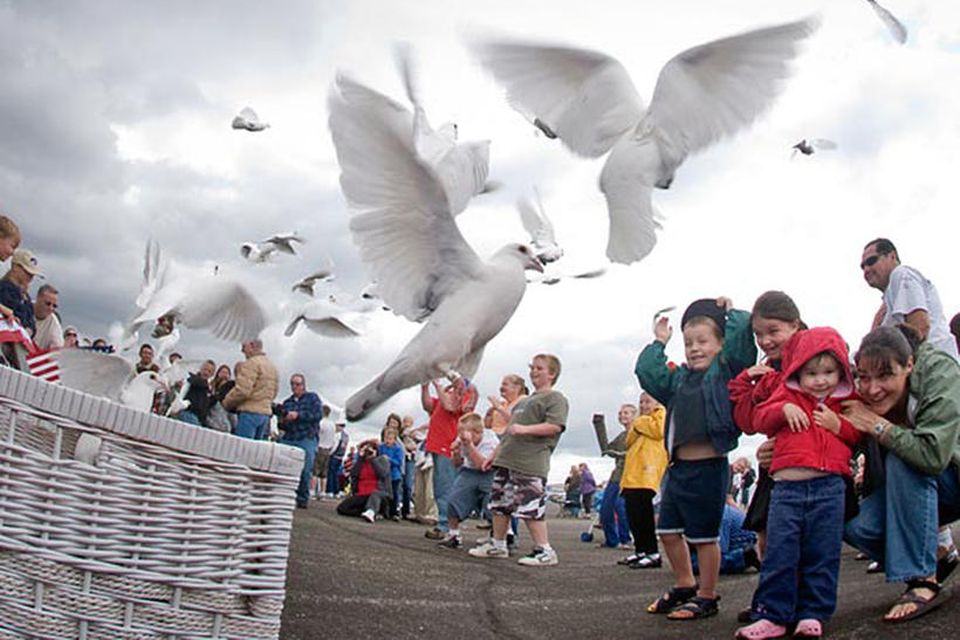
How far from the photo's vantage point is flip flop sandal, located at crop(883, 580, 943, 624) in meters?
3.25

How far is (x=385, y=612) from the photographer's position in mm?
3727

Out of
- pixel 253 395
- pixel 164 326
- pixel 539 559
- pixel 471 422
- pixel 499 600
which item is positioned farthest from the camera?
pixel 253 395

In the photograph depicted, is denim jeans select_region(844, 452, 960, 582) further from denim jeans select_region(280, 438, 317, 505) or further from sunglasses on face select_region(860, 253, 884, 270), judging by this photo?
denim jeans select_region(280, 438, 317, 505)

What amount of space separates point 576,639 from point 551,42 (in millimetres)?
3504

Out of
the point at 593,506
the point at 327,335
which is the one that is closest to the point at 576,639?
the point at 327,335

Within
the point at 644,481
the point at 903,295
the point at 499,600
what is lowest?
the point at 499,600

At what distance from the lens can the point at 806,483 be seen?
341 centimetres

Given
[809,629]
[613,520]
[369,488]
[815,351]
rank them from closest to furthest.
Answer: [809,629], [815,351], [613,520], [369,488]

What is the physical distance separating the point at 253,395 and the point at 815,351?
20.0 feet

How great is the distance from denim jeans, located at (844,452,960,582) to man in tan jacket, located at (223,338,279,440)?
238 inches

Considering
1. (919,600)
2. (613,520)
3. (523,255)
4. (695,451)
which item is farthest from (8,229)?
(613,520)

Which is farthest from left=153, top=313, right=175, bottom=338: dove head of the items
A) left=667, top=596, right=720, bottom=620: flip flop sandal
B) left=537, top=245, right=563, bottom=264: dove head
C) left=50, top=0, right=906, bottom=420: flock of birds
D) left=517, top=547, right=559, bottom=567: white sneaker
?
left=667, top=596, right=720, bottom=620: flip flop sandal

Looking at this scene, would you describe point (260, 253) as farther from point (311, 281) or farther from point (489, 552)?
→ point (489, 552)

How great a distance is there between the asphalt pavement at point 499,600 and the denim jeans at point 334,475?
1029 cm
